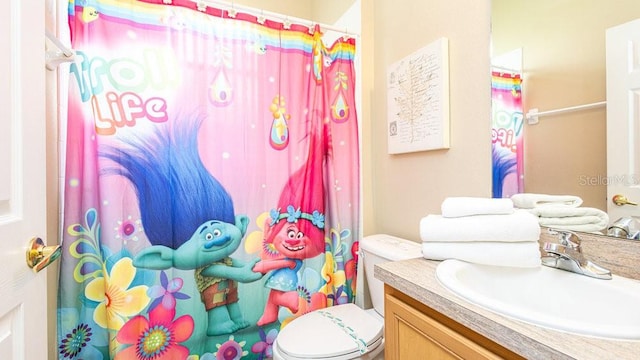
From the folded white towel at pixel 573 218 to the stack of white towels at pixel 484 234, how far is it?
14 centimetres

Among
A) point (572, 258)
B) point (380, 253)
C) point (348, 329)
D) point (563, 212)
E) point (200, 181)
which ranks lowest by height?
point (348, 329)

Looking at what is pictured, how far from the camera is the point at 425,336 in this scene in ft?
2.19

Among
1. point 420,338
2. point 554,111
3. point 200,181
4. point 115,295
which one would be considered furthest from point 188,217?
point 554,111

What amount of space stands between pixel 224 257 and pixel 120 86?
85cm

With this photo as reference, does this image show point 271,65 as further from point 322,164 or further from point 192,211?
point 192,211

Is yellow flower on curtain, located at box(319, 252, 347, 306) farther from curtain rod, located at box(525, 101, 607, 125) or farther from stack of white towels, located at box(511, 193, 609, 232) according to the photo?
curtain rod, located at box(525, 101, 607, 125)

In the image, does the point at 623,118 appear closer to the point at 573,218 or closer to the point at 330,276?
the point at 573,218

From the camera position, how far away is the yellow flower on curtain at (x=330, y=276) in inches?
60.7

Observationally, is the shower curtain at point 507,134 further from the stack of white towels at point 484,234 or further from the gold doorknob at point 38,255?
the gold doorknob at point 38,255

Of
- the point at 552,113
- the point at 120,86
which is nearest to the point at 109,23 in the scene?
the point at 120,86

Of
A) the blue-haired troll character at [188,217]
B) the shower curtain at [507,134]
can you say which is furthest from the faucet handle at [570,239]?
the blue-haired troll character at [188,217]

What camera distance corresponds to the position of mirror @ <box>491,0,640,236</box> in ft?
2.61

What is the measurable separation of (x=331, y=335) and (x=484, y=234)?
725mm

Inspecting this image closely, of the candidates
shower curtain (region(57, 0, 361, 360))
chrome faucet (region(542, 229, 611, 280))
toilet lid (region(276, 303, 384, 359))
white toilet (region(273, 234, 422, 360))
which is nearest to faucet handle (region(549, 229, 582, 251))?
chrome faucet (region(542, 229, 611, 280))
